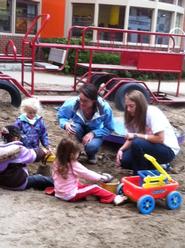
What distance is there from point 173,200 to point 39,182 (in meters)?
1.33

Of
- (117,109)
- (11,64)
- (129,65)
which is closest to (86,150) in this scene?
(117,109)

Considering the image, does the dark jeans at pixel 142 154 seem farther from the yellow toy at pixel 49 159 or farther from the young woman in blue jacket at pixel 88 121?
the yellow toy at pixel 49 159

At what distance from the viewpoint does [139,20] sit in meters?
18.1

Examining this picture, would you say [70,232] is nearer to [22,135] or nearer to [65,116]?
[22,135]

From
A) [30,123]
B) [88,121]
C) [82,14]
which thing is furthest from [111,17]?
[30,123]

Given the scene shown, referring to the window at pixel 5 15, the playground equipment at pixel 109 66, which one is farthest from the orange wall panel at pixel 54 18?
the playground equipment at pixel 109 66

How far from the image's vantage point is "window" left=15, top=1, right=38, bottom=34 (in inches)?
634

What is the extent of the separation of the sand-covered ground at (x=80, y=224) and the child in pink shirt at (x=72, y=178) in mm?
87

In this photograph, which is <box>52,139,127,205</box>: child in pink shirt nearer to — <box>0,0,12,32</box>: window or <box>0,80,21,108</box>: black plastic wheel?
<box>0,80,21,108</box>: black plastic wheel

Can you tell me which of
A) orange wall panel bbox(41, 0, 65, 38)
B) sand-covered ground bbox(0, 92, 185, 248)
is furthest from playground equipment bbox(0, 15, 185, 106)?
orange wall panel bbox(41, 0, 65, 38)

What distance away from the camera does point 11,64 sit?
14.4 meters

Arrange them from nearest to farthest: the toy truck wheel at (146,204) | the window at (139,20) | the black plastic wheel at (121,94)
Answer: the toy truck wheel at (146,204)
the black plastic wheel at (121,94)
the window at (139,20)

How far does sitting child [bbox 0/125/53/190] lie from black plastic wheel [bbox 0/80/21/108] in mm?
3075

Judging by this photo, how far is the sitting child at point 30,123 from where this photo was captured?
5199mm
